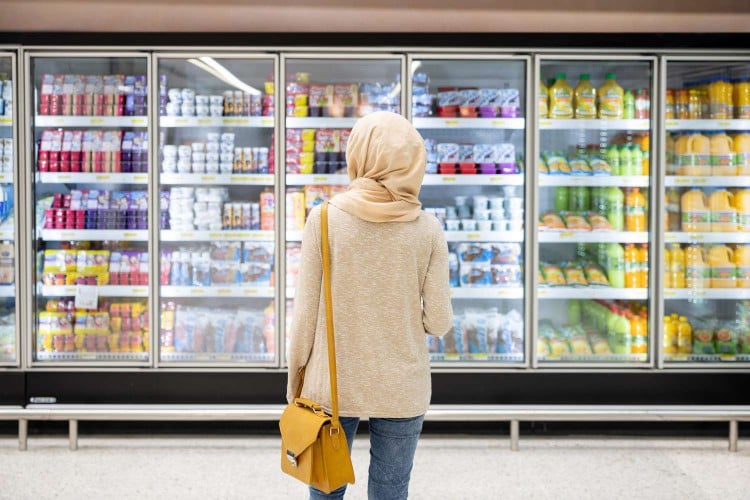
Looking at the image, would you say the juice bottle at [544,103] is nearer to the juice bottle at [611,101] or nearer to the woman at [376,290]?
the juice bottle at [611,101]

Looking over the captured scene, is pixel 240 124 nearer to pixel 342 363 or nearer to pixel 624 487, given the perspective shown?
pixel 342 363

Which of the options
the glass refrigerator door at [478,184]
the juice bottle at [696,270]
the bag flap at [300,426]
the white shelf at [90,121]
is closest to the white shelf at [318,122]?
the glass refrigerator door at [478,184]

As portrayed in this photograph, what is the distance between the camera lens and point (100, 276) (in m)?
4.29

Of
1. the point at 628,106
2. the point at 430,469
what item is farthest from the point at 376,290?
the point at 628,106

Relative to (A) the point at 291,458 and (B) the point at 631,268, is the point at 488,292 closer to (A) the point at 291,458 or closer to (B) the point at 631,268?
(B) the point at 631,268

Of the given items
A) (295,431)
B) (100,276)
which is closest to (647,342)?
(295,431)

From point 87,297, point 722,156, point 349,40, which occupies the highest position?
point 349,40

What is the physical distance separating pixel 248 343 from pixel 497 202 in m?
1.75

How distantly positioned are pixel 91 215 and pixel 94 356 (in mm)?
825

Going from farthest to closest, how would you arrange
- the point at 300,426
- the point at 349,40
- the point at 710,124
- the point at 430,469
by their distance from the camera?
1. the point at 710,124
2. the point at 349,40
3. the point at 430,469
4. the point at 300,426

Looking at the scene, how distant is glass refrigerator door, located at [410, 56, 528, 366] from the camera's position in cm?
417

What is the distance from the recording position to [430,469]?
142 inches

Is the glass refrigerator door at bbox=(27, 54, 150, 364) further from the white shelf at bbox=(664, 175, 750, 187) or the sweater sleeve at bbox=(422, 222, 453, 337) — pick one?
the white shelf at bbox=(664, 175, 750, 187)

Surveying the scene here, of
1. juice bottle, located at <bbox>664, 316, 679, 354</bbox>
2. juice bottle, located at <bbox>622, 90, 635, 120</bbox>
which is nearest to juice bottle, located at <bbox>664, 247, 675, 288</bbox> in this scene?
juice bottle, located at <bbox>664, 316, 679, 354</bbox>
